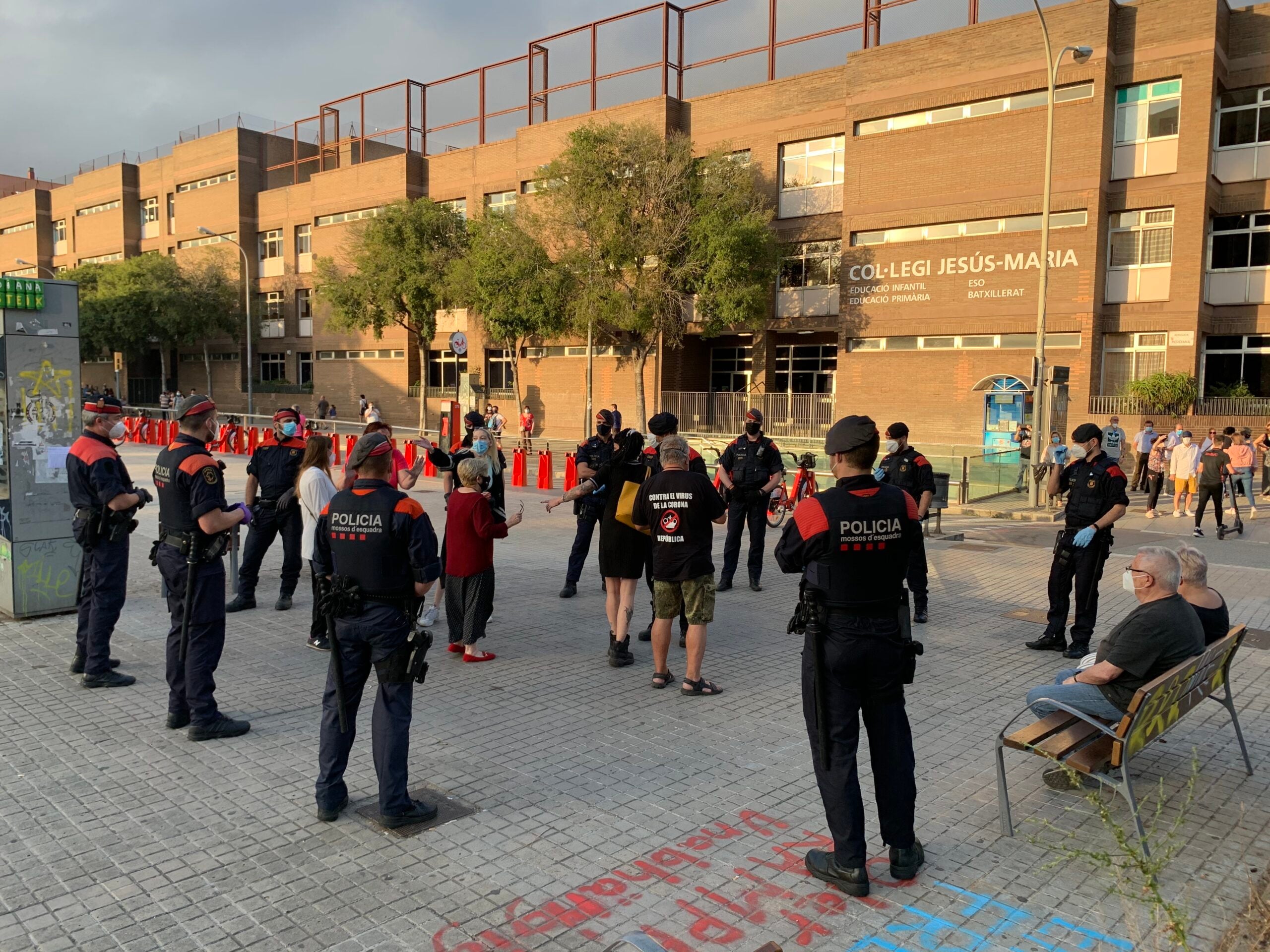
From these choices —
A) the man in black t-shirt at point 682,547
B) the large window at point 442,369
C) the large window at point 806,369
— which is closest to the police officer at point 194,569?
the man in black t-shirt at point 682,547

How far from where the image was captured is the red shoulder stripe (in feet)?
12.7

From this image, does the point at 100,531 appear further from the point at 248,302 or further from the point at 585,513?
the point at 248,302

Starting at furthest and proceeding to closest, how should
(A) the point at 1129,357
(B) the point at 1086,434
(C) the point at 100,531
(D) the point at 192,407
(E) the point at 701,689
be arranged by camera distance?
(A) the point at 1129,357, (B) the point at 1086,434, (E) the point at 701,689, (C) the point at 100,531, (D) the point at 192,407

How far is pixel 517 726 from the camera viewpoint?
586 cm

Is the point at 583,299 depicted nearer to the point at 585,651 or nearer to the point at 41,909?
the point at 585,651

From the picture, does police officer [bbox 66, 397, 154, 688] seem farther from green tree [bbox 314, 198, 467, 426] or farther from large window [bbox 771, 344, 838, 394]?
green tree [bbox 314, 198, 467, 426]

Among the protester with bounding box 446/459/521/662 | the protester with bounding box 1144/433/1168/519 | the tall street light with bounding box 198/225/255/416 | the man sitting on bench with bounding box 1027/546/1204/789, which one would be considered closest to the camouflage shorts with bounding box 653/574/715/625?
the protester with bounding box 446/459/521/662

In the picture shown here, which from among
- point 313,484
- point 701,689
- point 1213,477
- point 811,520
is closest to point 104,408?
point 313,484

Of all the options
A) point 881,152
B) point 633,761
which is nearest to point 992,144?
point 881,152

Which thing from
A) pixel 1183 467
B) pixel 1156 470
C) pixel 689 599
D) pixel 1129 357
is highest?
pixel 1129 357

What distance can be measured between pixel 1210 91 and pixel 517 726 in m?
27.5

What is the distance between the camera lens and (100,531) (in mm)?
6148

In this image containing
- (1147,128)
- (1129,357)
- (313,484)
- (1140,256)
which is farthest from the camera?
(1129,357)

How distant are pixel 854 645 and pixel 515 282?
96.8ft
